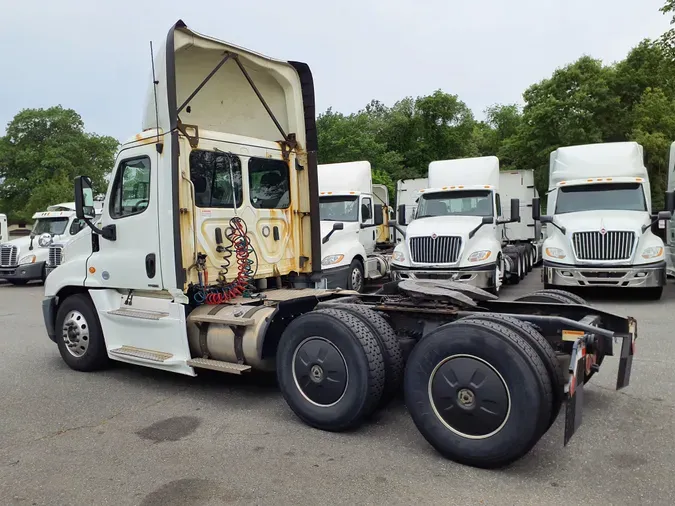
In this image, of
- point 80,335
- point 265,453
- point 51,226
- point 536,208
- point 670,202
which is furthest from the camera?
point 51,226

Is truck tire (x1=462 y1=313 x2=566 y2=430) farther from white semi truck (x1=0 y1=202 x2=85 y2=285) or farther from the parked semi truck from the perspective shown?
Result: white semi truck (x1=0 y1=202 x2=85 y2=285)

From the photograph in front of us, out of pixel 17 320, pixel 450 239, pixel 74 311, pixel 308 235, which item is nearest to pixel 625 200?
pixel 450 239

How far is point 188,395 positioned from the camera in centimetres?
570

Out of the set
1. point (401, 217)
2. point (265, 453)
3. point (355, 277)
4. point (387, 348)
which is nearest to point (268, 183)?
point (387, 348)

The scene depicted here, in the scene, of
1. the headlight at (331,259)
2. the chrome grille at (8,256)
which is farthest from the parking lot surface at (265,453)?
the chrome grille at (8,256)

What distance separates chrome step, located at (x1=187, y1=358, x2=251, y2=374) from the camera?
16.9 ft

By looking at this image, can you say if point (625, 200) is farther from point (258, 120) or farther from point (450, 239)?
point (258, 120)

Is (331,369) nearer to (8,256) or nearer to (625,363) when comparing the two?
(625,363)

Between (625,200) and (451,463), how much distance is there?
9.90 metres

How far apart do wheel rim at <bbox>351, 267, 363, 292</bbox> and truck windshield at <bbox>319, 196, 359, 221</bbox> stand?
145cm

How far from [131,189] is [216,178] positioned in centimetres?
89

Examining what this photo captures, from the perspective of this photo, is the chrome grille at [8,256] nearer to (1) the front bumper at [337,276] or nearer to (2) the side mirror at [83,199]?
(1) the front bumper at [337,276]

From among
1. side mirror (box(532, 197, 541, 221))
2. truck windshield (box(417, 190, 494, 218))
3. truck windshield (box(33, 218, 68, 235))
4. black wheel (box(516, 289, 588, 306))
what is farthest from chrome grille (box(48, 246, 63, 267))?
black wheel (box(516, 289, 588, 306))

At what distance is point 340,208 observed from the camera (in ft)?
45.4
